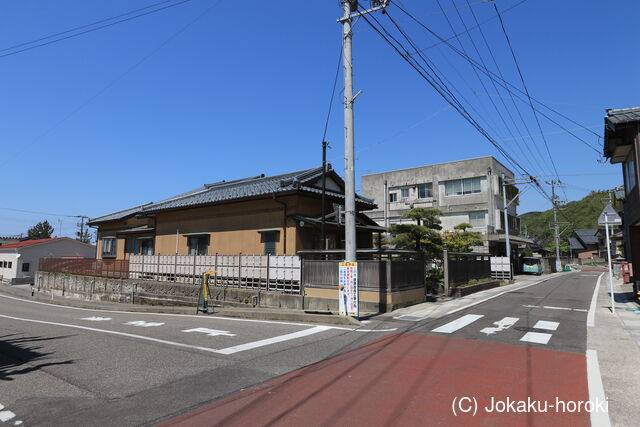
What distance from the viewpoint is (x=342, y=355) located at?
6918 millimetres

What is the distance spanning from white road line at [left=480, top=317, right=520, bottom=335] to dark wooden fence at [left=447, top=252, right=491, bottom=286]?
7.13 m

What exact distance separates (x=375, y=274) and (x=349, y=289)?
5.94 feet

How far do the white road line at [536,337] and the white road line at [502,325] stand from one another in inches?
28.2

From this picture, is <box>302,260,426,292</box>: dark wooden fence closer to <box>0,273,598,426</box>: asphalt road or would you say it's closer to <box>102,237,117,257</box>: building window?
<box>0,273,598,426</box>: asphalt road

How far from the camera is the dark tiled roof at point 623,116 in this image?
11766mm

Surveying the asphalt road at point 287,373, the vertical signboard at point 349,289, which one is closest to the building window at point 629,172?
the asphalt road at point 287,373

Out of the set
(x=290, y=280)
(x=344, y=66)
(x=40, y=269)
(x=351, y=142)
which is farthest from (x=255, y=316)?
(x=40, y=269)

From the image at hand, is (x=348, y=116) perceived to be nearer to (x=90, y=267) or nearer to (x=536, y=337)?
(x=536, y=337)

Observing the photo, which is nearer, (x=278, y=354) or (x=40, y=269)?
(x=278, y=354)

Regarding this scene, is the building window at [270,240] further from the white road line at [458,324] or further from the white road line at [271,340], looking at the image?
the white road line at [458,324]

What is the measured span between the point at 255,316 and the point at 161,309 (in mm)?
5359

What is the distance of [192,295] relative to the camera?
59.3ft

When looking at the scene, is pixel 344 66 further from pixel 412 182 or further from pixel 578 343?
pixel 412 182

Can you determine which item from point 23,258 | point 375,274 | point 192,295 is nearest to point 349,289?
point 375,274
